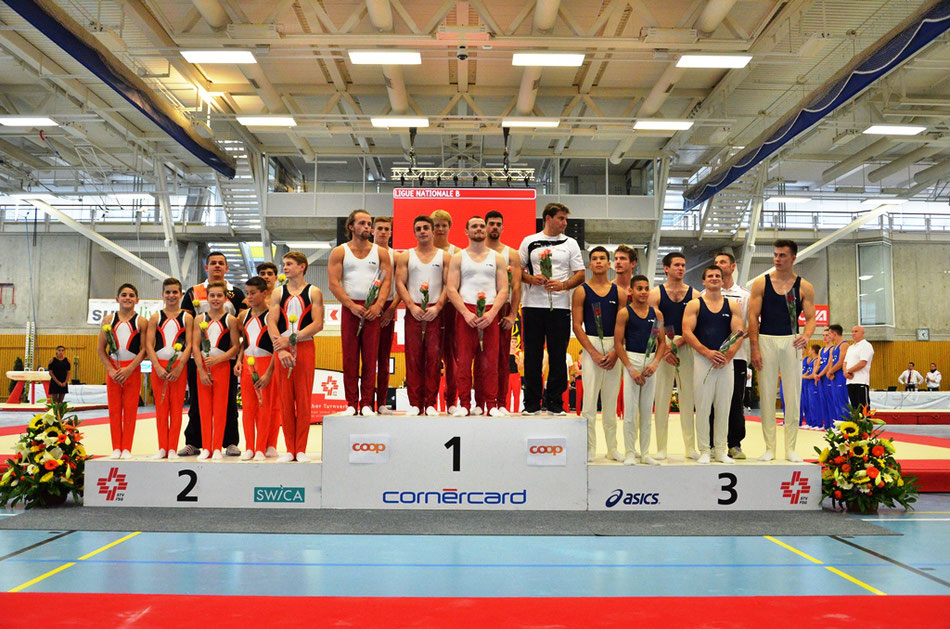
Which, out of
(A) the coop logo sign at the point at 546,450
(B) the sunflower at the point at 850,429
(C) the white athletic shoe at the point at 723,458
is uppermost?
(B) the sunflower at the point at 850,429

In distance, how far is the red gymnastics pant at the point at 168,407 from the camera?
242 inches

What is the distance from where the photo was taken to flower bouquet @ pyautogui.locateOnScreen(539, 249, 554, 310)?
19.8 feet

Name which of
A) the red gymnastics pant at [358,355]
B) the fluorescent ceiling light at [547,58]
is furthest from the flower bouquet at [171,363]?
the fluorescent ceiling light at [547,58]

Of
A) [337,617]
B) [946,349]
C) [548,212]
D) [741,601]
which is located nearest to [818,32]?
[548,212]

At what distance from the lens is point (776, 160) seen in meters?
18.7

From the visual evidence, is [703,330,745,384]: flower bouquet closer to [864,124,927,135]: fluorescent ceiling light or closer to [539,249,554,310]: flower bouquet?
[539,249,554,310]: flower bouquet

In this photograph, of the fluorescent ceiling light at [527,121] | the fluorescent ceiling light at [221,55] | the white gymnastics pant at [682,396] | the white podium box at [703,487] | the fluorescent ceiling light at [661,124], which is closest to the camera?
the white podium box at [703,487]

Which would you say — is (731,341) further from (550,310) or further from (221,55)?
(221,55)

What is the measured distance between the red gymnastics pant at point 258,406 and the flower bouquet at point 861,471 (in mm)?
4588

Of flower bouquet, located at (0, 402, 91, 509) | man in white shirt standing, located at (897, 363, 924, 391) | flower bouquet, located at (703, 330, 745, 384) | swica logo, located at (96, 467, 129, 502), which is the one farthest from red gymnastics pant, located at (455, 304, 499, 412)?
man in white shirt standing, located at (897, 363, 924, 391)

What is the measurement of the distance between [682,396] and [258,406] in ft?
12.4

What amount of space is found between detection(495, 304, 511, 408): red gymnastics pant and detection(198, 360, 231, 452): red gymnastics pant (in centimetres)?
236

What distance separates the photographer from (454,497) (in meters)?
5.80

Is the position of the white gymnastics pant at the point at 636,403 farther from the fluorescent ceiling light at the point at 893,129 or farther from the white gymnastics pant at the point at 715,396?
the fluorescent ceiling light at the point at 893,129
